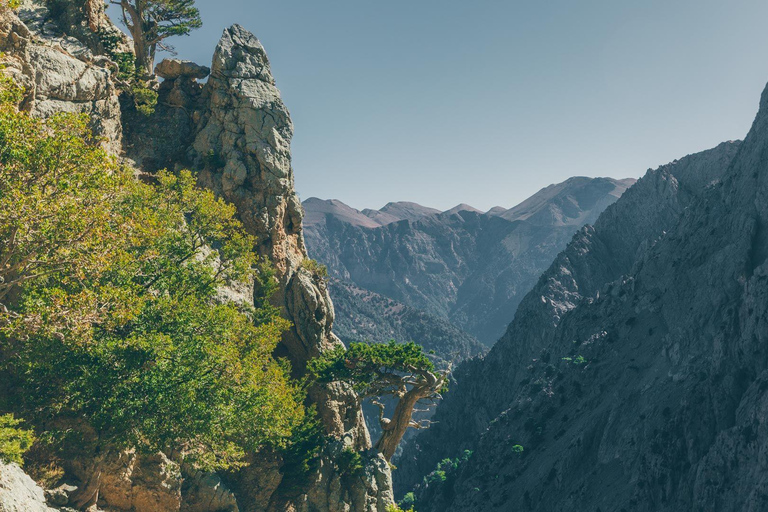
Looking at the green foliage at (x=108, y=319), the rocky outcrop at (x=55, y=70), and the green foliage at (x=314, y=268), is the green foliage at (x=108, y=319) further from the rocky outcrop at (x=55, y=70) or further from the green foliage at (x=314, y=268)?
the green foliage at (x=314, y=268)

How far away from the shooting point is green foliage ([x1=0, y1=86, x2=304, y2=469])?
2030cm

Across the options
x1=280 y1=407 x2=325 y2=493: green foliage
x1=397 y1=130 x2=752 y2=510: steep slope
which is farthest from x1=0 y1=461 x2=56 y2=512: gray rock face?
x1=397 y1=130 x2=752 y2=510: steep slope

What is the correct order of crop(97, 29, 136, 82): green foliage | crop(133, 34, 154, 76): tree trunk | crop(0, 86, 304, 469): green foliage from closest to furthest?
crop(0, 86, 304, 469): green foliage < crop(97, 29, 136, 82): green foliage < crop(133, 34, 154, 76): tree trunk

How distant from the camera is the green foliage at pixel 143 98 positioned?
48531 millimetres

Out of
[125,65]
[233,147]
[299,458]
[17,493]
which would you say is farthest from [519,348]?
[17,493]

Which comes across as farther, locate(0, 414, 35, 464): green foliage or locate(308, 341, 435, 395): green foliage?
locate(308, 341, 435, 395): green foliage

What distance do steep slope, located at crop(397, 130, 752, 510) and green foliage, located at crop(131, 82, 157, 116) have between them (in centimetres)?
7951

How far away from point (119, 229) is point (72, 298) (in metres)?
4.44

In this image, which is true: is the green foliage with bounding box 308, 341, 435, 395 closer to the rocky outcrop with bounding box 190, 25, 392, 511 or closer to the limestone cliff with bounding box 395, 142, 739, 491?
the rocky outcrop with bounding box 190, 25, 392, 511

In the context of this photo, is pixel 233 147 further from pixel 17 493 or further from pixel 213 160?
pixel 17 493

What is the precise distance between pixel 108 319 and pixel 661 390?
294 ft

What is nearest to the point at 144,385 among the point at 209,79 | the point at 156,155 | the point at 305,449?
the point at 305,449

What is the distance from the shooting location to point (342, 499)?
4038 cm

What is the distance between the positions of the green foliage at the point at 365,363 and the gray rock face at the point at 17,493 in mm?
21559
